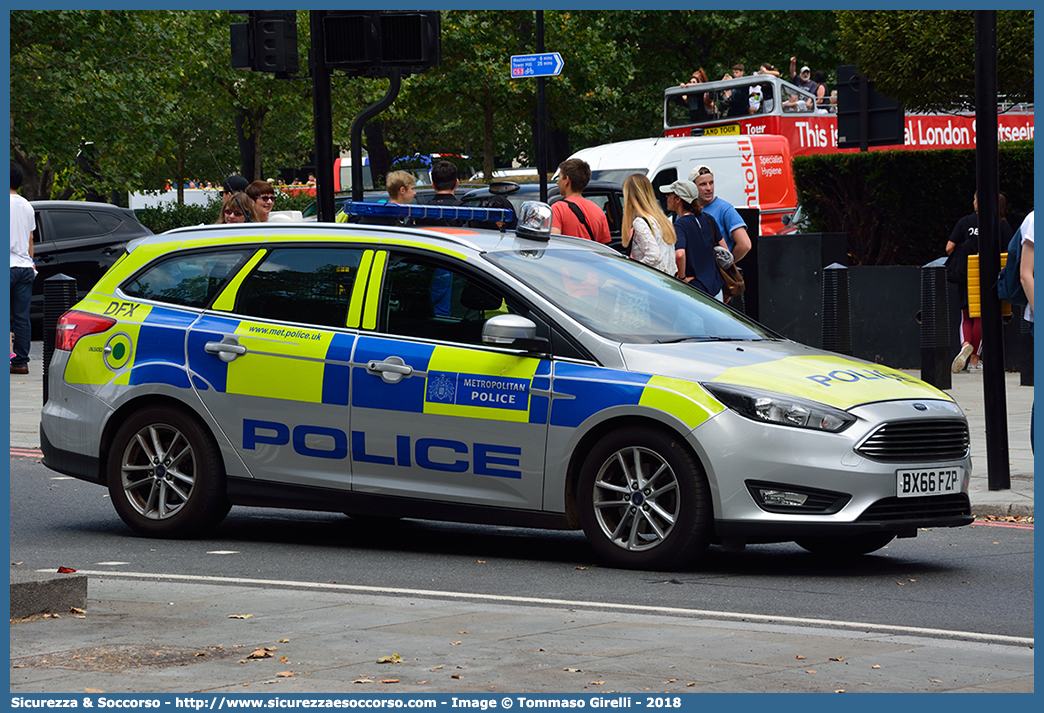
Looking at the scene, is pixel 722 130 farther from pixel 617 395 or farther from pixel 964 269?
pixel 617 395

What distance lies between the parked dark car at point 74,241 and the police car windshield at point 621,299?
1381 centimetres

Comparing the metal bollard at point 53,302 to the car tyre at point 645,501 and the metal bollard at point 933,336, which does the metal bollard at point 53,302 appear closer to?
the metal bollard at point 933,336

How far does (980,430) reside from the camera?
1275 cm

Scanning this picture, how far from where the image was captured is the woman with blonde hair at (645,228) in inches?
455

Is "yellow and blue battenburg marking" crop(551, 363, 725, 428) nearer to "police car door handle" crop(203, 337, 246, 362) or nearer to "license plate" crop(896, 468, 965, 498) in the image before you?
"license plate" crop(896, 468, 965, 498)

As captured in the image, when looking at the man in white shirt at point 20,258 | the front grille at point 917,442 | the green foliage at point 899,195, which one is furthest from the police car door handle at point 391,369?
the green foliage at point 899,195

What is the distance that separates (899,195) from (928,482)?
13309 millimetres

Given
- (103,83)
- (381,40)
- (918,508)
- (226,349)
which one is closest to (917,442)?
(918,508)

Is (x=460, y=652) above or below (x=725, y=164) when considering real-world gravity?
below

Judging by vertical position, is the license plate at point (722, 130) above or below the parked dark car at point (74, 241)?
above

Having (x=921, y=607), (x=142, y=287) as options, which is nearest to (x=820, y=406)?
(x=921, y=607)

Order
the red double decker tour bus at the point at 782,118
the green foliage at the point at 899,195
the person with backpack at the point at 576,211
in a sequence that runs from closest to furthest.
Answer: the person with backpack at the point at 576,211 → the green foliage at the point at 899,195 → the red double decker tour bus at the point at 782,118

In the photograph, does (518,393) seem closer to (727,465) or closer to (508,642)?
(727,465)
